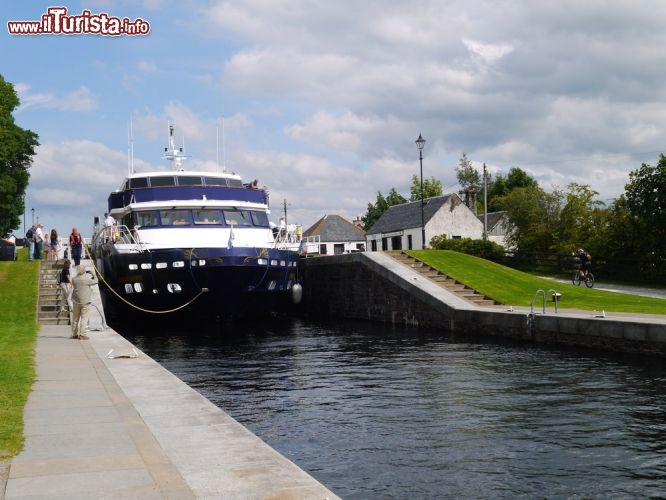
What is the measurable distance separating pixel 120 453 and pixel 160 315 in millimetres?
22297

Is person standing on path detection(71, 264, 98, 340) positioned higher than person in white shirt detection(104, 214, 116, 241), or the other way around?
person in white shirt detection(104, 214, 116, 241)

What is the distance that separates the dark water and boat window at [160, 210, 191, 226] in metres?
9.29

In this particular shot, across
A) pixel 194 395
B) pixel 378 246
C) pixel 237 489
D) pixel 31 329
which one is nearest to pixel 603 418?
pixel 194 395

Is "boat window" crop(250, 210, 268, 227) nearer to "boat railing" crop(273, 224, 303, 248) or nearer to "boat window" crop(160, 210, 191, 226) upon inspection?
"boat railing" crop(273, 224, 303, 248)

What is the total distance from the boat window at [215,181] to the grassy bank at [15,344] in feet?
25.5

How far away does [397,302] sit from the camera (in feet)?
94.7

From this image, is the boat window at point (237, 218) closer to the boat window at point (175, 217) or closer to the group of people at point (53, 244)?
the boat window at point (175, 217)

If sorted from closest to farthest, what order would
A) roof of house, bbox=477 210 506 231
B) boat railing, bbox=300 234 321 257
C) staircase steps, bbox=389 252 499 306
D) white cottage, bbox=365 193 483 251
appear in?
staircase steps, bbox=389 252 499 306
boat railing, bbox=300 234 321 257
white cottage, bbox=365 193 483 251
roof of house, bbox=477 210 506 231

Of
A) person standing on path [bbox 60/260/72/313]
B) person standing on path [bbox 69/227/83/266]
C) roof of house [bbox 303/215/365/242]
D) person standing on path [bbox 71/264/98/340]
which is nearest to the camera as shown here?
person standing on path [bbox 71/264/98/340]

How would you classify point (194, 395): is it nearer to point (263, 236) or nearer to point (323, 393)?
point (323, 393)

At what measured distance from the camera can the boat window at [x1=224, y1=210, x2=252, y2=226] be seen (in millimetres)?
29578

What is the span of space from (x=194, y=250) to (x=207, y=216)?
10.2 ft

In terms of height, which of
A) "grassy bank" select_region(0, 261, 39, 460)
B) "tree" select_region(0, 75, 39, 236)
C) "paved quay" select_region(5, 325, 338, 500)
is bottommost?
"paved quay" select_region(5, 325, 338, 500)

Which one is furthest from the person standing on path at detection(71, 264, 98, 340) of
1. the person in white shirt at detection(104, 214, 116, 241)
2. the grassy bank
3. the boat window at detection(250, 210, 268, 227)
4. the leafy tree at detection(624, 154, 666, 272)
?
the leafy tree at detection(624, 154, 666, 272)
